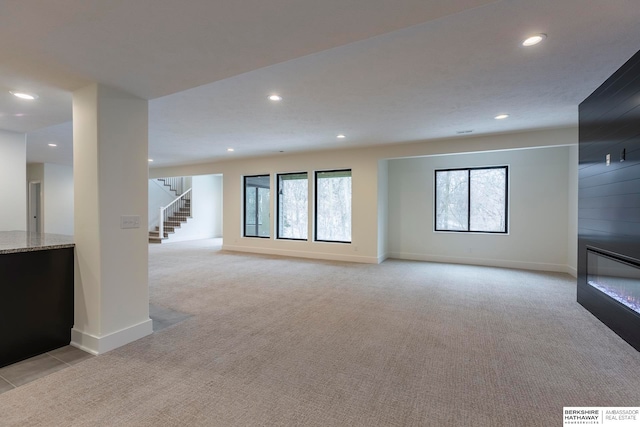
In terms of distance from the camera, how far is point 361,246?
22.9ft

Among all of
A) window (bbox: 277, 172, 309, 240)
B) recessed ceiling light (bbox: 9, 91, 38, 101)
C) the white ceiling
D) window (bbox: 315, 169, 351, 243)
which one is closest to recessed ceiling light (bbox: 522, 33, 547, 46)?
the white ceiling

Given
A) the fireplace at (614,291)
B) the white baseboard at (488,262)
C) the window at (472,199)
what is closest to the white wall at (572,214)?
the white baseboard at (488,262)

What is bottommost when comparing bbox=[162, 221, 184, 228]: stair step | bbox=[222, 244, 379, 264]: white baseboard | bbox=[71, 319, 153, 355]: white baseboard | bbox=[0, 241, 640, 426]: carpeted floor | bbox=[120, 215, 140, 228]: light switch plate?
bbox=[0, 241, 640, 426]: carpeted floor

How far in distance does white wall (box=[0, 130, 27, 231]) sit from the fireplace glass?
774cm

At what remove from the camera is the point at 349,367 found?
7.89ft

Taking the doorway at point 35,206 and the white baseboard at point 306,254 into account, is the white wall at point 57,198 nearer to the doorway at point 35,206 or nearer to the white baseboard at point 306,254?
the doorway at point 35,206

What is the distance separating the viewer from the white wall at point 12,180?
4.39 metres

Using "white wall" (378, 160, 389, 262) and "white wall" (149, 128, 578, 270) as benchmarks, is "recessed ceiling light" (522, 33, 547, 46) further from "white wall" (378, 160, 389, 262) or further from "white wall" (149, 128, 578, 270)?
"white wall" (378, 160, 389, 262)

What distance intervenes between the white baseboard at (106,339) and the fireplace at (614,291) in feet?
15.5

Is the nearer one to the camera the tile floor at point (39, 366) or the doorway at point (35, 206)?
the tile floor at point (39, 366)

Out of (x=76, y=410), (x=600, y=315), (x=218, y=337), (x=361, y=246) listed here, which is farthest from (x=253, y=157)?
(x=600, y=315)

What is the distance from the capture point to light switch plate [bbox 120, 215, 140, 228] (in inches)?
113

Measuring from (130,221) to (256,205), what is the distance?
6054 mm

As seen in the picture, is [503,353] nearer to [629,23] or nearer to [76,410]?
[629,23]
